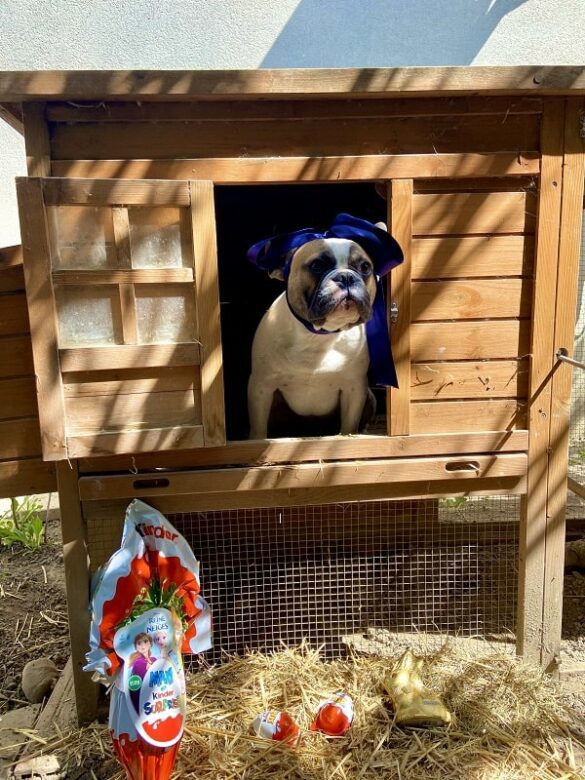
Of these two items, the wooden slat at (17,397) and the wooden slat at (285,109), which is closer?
the wooden slat at (285,109)

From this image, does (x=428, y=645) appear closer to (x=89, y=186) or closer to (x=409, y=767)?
(x=409, y=767)

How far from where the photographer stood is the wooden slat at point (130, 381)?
183 cm

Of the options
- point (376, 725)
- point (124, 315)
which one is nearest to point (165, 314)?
point (124, 315)

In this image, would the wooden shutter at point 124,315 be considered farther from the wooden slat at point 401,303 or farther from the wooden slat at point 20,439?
the wooden slat at point 401,303

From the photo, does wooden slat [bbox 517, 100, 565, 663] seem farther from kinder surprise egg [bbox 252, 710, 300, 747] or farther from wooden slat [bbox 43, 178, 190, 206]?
wooden slat [bbox 43, 178, 190, 206]

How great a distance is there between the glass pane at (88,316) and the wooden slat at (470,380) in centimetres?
104

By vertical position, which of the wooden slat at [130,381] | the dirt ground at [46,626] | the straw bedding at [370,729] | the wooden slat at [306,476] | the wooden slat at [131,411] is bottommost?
the dirt ground at [46,626]

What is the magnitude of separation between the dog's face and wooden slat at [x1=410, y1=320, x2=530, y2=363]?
0.79ft

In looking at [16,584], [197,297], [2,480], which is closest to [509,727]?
[197,297]

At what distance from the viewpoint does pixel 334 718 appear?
1968 mm

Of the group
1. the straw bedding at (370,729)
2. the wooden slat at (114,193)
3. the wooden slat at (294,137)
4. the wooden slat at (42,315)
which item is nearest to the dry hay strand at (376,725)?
the straw bedding at (370,729)

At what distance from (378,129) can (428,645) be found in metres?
2.04

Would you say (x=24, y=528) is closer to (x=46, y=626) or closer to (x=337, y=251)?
(x=46, y=626)

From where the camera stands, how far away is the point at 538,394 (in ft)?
6.91
